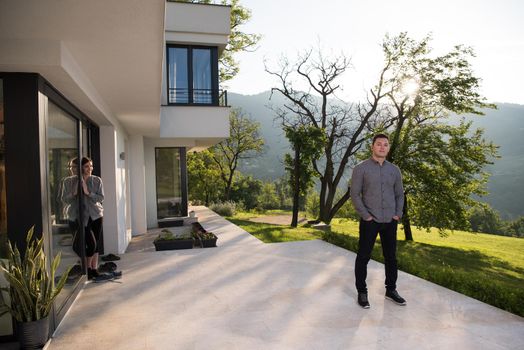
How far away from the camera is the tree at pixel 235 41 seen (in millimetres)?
24094

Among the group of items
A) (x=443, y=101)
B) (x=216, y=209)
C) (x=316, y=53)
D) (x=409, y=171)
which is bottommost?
(x=216, y=209)

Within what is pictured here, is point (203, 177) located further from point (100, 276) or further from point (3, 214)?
point (3, 214)

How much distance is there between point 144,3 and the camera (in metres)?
2.52

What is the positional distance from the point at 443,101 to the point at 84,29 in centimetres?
1776

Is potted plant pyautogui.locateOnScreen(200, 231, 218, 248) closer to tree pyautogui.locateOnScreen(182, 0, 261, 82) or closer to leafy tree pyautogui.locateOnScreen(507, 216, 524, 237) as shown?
tree pyautogui.locateOnScreen(182, 0, 261, 82)

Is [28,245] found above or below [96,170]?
below

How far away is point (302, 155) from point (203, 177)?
1476 centimetres

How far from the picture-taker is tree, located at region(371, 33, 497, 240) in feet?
58.5

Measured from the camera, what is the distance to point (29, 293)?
3.27 meters

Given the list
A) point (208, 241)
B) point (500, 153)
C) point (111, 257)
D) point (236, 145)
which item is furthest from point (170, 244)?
point (500, 153)

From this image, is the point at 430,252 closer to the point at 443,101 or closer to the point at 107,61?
the point at 443,101

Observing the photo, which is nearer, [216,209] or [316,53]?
[216,209]

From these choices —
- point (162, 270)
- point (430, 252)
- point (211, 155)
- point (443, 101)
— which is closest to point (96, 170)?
point (162, 270)

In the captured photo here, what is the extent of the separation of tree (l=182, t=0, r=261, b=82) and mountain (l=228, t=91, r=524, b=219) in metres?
34.7
